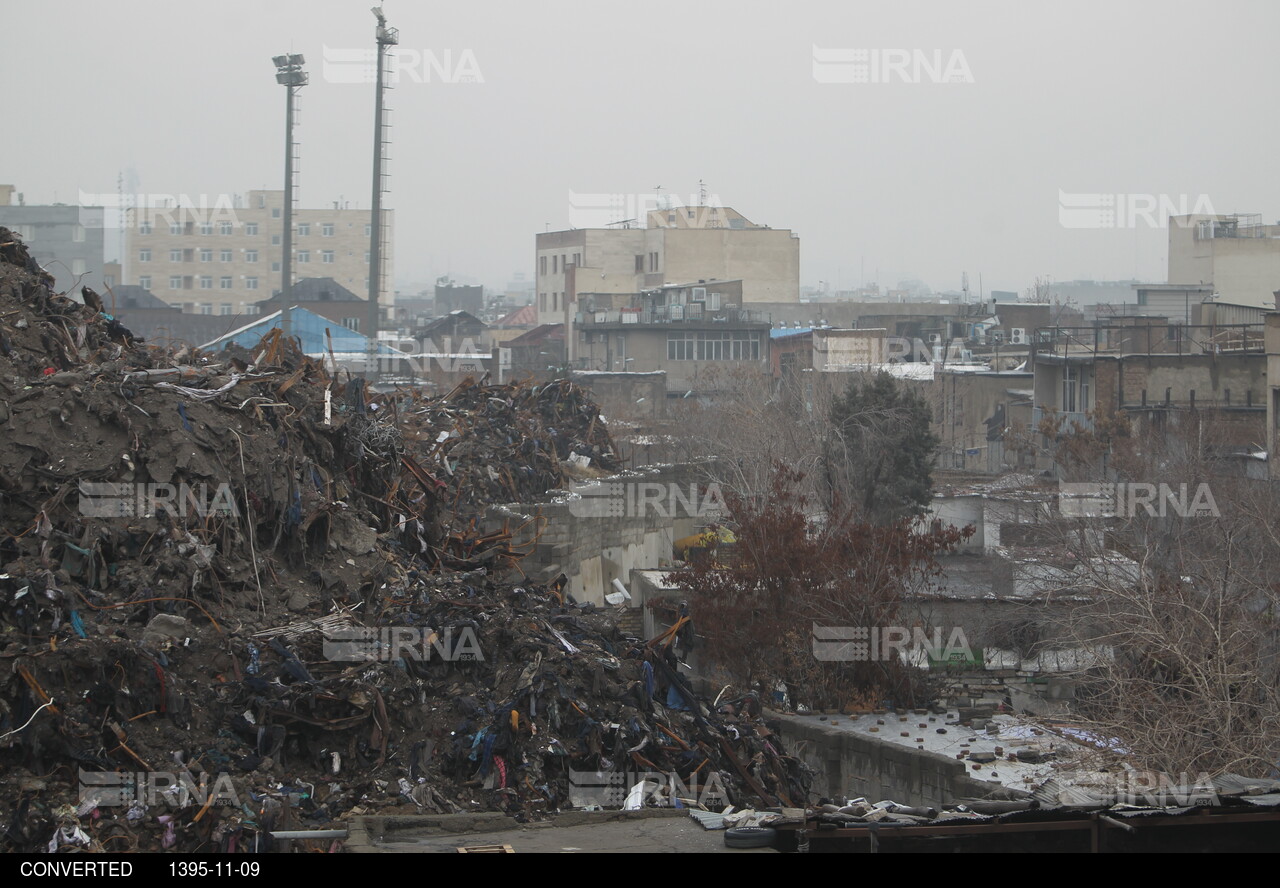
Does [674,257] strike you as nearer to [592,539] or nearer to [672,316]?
[672,316]

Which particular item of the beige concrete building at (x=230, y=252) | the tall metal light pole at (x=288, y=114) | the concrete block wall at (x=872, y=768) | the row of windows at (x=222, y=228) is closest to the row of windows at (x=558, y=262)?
the beige concrete building at (x=230, y=252)

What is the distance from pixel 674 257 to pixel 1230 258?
24955 mm

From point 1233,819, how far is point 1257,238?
53.7m

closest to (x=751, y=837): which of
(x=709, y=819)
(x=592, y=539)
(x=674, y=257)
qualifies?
(x=709, y=819)

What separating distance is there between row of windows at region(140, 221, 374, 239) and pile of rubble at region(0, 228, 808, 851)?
67.3 m

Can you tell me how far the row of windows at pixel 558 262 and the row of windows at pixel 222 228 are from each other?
1138 centimetres

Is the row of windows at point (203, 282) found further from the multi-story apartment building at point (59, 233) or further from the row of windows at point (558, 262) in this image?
the row of windows at point (558, 262)

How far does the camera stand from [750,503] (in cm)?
1914

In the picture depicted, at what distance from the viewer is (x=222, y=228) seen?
7862cm

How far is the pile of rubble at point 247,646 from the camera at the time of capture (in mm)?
9539

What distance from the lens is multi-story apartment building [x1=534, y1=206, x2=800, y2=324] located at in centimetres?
6431

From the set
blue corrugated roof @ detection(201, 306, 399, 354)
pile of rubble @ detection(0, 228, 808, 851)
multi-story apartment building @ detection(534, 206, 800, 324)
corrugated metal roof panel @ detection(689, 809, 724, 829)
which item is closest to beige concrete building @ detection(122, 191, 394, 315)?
multi-story apartment building @ detection(534, 206, 800, 324)

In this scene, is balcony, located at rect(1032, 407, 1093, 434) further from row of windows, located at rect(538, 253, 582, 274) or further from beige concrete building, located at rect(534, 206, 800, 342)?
row of windows, located at rect(538, 253, 582, 274)

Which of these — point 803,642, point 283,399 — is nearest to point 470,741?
point 283,399
